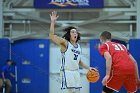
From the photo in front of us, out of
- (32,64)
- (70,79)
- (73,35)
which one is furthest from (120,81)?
(32,64)

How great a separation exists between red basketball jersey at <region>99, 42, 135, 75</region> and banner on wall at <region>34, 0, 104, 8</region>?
7.34m

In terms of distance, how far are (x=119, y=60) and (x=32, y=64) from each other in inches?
315

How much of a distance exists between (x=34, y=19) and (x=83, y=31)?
203cm

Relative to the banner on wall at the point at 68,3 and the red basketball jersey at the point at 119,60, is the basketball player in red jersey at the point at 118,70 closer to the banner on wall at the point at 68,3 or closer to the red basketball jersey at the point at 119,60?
the red basketball jersey at the point at 119,60

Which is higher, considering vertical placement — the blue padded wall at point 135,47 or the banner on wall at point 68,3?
the banner on wall at point 68,3

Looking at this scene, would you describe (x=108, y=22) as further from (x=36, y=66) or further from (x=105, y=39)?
(x=105, y=39)

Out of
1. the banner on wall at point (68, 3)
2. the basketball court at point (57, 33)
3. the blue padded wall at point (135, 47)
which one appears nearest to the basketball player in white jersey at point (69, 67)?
the blue padded wall at point (135, 47)

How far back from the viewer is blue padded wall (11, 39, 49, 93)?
14406mm

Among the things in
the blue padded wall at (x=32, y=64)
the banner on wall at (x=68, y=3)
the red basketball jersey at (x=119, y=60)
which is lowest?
the blue padded wall at (x=32, y=64)

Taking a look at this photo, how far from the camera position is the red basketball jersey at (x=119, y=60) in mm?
6844

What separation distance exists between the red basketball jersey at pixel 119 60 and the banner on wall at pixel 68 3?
7343mm

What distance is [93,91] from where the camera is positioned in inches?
559

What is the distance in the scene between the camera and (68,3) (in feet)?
47.3

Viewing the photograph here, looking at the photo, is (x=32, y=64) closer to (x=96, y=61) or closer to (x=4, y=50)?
(x=4, y=50)
